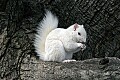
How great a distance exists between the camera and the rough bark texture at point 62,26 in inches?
71.9

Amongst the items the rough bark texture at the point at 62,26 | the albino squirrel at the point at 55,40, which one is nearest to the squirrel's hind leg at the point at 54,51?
the albino squirrel at the point at 55,40

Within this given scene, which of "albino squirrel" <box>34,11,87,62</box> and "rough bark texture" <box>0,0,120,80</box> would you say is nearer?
"rough bark texture" <box>0,0,120,80</box>

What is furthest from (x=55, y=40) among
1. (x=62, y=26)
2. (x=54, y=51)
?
(x=62, y=26)

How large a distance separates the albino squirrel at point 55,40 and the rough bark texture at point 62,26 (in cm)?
6

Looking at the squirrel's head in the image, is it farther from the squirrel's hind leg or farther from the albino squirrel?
the squirrel's hind leg

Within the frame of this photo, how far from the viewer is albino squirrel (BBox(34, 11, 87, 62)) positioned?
2.10 meters

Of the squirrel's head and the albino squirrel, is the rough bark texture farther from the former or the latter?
the squirrel's head

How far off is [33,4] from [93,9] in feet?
1.58

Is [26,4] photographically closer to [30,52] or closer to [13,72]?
[30,52]

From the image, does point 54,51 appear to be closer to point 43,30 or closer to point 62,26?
point 43,30

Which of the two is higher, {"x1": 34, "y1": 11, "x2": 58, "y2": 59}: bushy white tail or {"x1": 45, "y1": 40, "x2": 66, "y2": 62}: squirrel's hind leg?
{"x1": 34, "y1": 11, "x2": 58, "y2": 59}: bushy white tail

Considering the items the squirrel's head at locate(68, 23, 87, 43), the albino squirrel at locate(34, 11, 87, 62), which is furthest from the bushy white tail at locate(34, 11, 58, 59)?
the squirrel's head at locate(68, 23, 87, 43)

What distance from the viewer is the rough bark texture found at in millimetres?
1827

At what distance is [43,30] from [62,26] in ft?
1.08
